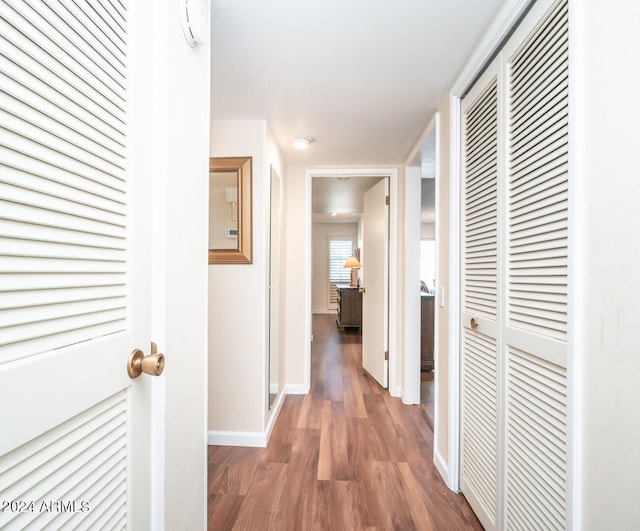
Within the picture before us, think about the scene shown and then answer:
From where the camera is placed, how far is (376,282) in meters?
3.51

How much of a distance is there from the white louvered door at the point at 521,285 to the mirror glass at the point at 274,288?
143cm

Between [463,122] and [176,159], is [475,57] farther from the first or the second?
[176,159]

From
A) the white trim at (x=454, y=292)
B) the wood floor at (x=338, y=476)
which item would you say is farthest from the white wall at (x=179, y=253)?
the white trim at (x=454, y=292)

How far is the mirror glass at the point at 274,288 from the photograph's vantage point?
8.27ft

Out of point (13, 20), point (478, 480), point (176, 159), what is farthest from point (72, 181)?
point (478, 480)

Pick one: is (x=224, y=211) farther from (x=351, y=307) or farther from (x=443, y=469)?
(x=351, y=307)

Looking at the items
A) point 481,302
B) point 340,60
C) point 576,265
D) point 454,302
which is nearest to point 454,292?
point 454,302

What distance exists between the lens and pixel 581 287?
34.4 inches

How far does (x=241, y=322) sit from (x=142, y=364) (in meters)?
1.51

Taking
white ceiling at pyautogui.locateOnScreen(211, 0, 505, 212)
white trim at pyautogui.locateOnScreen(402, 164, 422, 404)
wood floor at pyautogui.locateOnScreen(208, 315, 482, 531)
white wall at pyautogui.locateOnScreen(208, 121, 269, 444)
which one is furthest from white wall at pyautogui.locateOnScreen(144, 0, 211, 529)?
white trim at pyautogui.locateOnScreen(402, 164, 422, 404)

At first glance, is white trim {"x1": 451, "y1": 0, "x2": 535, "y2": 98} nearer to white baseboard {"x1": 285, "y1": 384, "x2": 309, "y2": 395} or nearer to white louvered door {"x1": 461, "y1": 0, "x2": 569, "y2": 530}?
white louvered door {"x1": 461, "y1": 0, "x2": 569, "y2": 530}

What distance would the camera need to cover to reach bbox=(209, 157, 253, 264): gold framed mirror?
2.24 meters

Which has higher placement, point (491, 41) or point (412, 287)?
point (491, 41)

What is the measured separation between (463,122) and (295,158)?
64.6 inches
